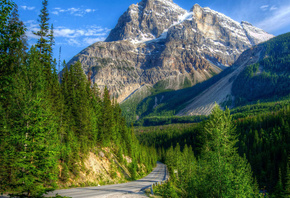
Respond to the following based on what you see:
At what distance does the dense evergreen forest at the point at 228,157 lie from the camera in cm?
1627

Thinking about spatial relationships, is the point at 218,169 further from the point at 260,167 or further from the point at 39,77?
the point at 260,167

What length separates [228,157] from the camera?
19.0 meters

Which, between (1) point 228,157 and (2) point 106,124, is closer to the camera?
(1) point 228,157

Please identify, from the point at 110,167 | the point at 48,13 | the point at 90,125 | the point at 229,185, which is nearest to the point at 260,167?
the point at 110,167

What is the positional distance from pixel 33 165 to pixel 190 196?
14.7 meters

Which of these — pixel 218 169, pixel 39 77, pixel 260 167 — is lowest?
pixel 260 167

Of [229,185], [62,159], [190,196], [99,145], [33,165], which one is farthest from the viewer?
[99,145]

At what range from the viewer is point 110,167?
40.3 meters

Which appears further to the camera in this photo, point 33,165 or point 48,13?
point 48,13

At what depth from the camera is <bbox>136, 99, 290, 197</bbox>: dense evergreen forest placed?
16266 mm

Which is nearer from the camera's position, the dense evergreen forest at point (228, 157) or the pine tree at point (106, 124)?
the dense evergreen forest at point (228, 157)

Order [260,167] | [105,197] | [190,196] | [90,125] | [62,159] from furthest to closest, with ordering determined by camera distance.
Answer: [260,167] → [90,125] → [62,159] → [190,196] → [105,197]

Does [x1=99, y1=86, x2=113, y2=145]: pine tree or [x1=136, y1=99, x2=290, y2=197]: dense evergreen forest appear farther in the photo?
[x1=99, y1=86, x2=113, y2=145]: pine tree

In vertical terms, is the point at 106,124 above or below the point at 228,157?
above
